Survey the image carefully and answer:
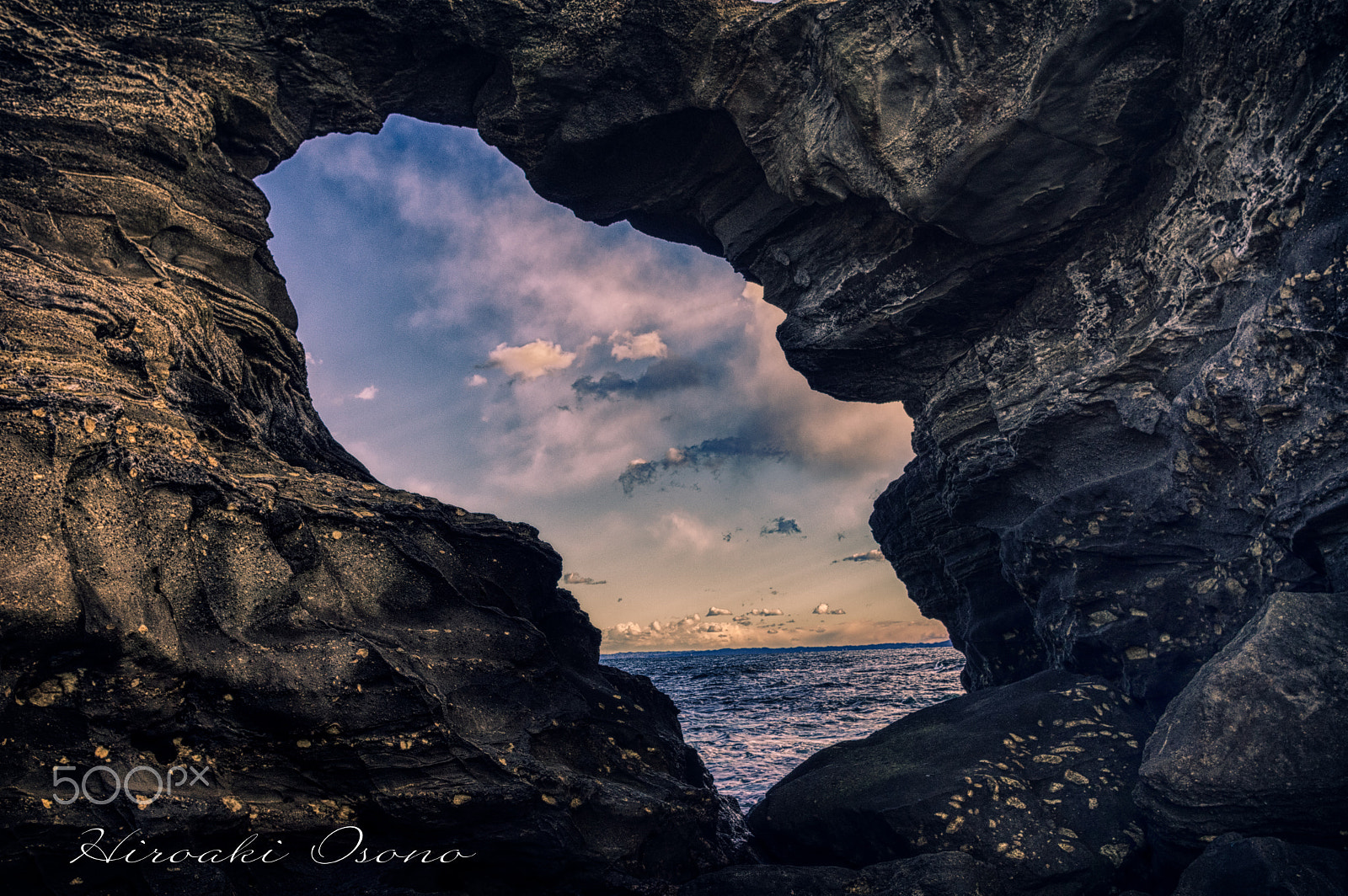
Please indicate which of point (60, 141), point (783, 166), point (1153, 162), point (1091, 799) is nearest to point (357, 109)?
point (60, 141)

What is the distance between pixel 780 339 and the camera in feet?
59.4

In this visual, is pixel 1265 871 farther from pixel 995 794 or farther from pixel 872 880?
pixel 872 880

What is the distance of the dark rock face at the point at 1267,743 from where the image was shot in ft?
24.2

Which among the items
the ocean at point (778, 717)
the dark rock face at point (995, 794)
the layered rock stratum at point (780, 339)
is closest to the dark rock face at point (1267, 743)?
the layered rock stratum at point (780, 339)

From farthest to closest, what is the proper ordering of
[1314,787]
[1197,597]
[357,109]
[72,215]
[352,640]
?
[357,109] → [1197,597] → [72,215] → [352,640] → [1314,787]

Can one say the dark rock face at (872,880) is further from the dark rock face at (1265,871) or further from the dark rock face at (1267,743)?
the dark rock face at (1267,743)

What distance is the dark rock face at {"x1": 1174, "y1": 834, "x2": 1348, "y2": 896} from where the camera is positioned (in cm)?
647

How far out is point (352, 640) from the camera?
7.95 m

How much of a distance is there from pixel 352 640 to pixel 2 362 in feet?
16.6

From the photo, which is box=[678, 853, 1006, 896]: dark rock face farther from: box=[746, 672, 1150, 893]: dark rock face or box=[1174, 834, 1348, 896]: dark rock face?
box=[1174, 834, 1348, 896]: dark rock face

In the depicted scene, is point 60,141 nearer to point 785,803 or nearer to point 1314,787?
point 785,803

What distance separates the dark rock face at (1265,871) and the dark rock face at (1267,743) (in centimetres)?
48

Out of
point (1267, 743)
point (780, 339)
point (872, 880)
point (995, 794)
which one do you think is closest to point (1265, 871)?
point (1267, 743)

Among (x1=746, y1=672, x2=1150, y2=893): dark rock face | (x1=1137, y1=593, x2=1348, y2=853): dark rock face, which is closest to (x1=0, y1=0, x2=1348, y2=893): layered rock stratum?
(x1=1137, y1=593, x2=1348, y2=853): dark rock face
